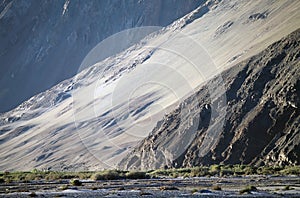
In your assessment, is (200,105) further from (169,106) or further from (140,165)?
(169,106)

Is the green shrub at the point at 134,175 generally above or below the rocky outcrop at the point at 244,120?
below

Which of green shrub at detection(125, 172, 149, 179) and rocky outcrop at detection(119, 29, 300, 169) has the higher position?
rocky outcrop at detection(119, 29, 300, 169)

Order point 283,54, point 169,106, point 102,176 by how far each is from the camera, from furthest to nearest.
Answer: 1. point 169,106
2. point 283,54
3. point 102,176

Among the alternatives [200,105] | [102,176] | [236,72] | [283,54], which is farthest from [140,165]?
[102,176]

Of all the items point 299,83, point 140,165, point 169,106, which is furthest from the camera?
point 169,106

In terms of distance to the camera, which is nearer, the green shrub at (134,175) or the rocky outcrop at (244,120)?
the green shrub at (134,175)

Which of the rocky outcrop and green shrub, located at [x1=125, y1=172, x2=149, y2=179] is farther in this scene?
the rocky outcrop

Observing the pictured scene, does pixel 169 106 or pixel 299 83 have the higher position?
pixel 169 106

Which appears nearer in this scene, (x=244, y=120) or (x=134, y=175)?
(x=134, y=175)
